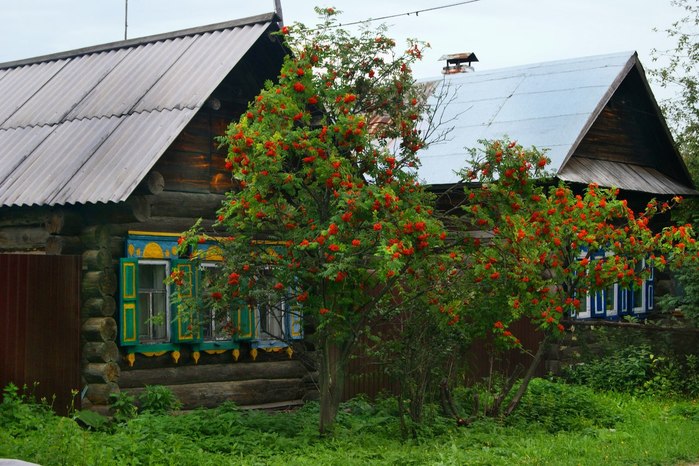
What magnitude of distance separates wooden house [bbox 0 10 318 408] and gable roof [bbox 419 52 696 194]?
7020 millimetres

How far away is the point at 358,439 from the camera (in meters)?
12.2

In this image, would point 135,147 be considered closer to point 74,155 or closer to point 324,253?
point 74,155

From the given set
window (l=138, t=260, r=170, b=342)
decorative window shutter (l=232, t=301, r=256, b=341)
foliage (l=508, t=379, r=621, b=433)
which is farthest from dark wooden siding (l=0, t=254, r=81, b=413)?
foliage (l=508, t=379, r=621, b=433)

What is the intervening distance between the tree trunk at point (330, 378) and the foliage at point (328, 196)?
1cm

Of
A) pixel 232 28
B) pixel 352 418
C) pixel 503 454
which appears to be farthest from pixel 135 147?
pixel 503 454

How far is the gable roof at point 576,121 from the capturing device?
22609 millimetres

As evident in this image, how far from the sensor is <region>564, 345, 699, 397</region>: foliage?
55.9 ft

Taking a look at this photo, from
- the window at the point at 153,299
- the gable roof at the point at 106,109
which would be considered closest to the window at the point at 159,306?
the window at the point at 153,299

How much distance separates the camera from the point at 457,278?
13.1m

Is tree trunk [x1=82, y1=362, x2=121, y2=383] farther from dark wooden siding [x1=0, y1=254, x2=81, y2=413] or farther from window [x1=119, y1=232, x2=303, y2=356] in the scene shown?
window [x1=119, y1=232, x2=303, y2=356]

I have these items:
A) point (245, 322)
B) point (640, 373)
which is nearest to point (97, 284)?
point (245, 322)

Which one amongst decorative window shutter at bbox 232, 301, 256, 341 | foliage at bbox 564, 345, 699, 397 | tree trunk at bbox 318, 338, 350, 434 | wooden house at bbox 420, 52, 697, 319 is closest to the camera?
tree trunk at bbox 318, 338, 350, 434

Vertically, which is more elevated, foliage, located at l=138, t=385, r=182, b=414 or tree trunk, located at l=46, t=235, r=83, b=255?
tree trunk, located at l=46, t=235, r=83, b=255

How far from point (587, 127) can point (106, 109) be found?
10788mm
